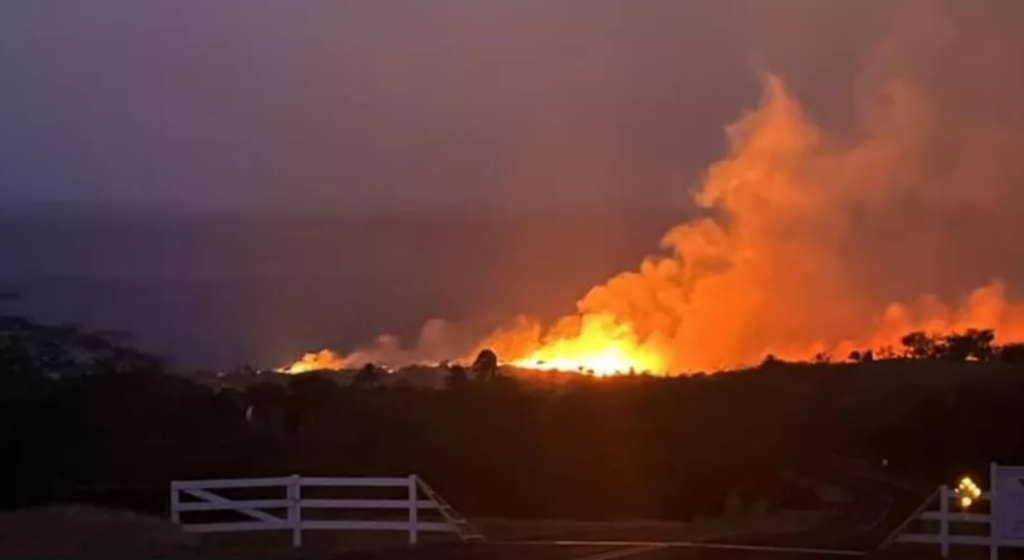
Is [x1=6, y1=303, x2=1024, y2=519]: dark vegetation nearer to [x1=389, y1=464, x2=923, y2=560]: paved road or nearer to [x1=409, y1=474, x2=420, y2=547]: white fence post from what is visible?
[x1=409, y1=474, x2=420, y2=547]: white fence post

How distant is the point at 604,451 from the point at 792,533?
1242 inches

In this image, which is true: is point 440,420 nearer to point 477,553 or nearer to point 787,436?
point 787,436

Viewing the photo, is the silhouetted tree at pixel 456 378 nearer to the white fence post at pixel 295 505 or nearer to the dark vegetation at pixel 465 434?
the dark vegetation at pixel 465 434

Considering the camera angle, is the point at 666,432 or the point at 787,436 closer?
the point at 666,432

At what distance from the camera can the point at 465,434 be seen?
65.1 metres

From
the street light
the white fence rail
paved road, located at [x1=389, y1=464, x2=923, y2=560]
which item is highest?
the street light

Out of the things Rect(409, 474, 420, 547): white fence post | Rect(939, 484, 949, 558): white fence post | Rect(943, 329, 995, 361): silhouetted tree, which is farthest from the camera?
Rect(943, 329, 995, 361): silhouetted tree

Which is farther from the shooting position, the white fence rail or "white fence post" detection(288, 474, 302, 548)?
"white fence post" detection(288, 474, 302, 548)

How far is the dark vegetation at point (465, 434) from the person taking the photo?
55.1 m

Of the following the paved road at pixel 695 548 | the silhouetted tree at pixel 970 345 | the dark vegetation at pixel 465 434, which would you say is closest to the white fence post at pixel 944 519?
the paved road at pixel 695 548

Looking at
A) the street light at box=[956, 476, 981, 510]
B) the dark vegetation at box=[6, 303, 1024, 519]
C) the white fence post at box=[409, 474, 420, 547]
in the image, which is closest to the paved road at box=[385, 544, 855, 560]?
the white fence post at box=[409, 474, 420, 547]

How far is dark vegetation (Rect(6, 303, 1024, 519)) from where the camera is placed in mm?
55125

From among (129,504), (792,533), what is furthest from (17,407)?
(792,533)

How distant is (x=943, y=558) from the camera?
2677 centimetres
